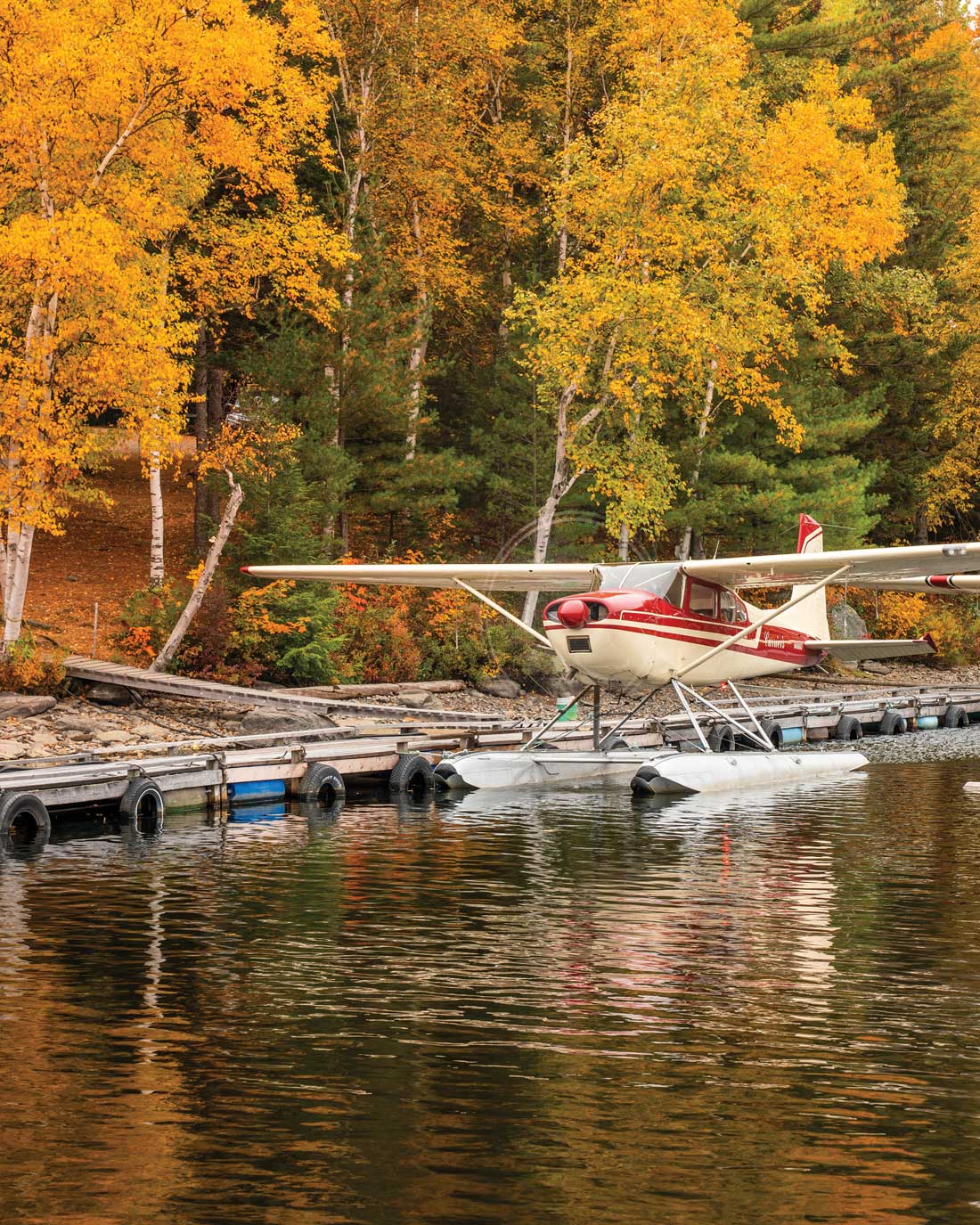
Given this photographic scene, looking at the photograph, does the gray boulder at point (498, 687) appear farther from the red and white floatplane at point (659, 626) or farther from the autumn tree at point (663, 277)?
the red and white floatplane at point (659, 626)

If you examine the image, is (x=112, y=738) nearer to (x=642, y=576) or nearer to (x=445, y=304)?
(x=642, y=576)

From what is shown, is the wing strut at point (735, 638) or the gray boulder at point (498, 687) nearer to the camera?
the wing strut at point (735, 638)

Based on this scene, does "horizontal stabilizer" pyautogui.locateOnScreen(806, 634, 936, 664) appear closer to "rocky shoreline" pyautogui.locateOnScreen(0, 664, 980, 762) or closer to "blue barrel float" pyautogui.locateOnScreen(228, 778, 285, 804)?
"rocky shoreline" pyautogui.locateOnScreen(0, 664, 980, 762)

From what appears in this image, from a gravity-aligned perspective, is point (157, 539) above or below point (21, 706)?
above

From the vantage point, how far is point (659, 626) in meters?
17.8

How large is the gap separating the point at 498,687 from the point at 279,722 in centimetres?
667

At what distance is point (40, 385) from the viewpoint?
20.0 m

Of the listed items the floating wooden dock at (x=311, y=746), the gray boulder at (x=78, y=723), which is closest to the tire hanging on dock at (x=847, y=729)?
the floating wooden dock at (x=311, y=746)

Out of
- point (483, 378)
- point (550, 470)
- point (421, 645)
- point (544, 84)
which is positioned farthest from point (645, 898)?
point (544, 84)

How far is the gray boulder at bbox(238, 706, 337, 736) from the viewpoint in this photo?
20.5 meters

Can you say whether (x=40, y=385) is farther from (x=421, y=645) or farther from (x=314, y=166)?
(x=314, y=166)

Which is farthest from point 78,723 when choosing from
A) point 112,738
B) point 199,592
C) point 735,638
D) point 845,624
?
point 845,624

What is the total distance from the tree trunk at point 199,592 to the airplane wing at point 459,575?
2454 mm

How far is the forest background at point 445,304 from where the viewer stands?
20594 millimetres
